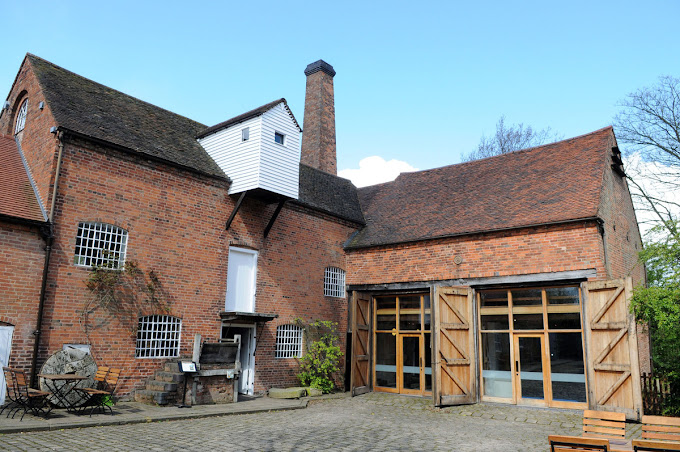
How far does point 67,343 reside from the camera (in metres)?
10.5

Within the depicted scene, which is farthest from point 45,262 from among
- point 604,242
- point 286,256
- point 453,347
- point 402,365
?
point 604,242

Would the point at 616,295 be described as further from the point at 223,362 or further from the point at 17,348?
the point at 17,348

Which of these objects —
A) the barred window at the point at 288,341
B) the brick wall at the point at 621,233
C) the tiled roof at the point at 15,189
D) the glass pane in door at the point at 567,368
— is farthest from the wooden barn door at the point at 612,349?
the tiled roof at the point at 15,189

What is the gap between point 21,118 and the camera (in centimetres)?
1361

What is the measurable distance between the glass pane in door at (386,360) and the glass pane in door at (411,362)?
1.24 ft

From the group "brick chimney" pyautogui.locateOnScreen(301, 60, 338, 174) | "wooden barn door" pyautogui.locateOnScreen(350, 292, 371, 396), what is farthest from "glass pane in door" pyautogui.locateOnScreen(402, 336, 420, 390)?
"brick chimney" pyautogui.locateOnScreen(301, 60, 338, 174)

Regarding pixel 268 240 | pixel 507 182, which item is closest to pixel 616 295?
pixel 507 182

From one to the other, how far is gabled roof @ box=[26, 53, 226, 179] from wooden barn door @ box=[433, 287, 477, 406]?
24.4 ft

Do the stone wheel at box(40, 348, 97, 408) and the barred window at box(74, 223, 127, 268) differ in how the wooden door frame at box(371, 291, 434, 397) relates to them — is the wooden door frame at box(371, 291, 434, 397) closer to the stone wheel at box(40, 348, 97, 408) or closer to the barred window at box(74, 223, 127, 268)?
the barred window at box(74, 223, 127, 268)

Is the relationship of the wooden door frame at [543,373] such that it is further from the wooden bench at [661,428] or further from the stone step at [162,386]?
the stone step at [162,386]

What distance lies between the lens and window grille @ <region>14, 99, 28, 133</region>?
13.3m

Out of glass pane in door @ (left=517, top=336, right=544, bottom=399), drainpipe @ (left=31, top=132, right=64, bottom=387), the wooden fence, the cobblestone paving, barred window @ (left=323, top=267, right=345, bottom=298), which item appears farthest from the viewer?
barred window @ (left=323, top=267, right=345, bottom=298)

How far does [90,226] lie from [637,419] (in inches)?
522

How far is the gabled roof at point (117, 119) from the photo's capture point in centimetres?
1186
